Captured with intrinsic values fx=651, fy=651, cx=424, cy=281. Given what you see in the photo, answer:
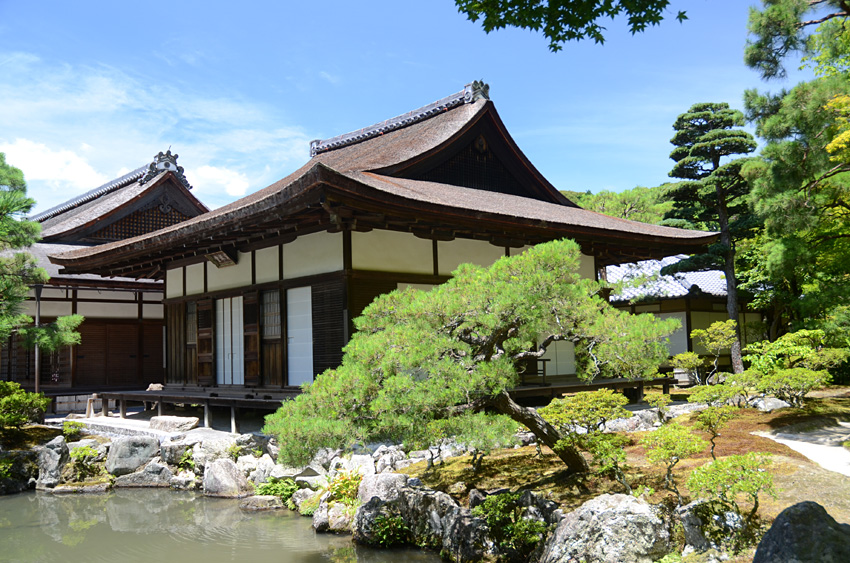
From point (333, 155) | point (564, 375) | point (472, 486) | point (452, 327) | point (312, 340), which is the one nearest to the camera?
point (452, 327)

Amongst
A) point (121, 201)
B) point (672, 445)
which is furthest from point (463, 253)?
point (121, 201)

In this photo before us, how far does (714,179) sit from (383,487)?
1393cm

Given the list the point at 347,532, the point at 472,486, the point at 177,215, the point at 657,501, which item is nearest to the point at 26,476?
the point at 347,532

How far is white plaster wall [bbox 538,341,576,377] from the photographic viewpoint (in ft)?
47.2

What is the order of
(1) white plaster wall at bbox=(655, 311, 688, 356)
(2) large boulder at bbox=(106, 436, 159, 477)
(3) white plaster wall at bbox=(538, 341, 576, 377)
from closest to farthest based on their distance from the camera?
(2) large boulder at bbox=(106, 436, 159, 477), (3) white plaster wall at bbox=(538, 341, 576, 377), (1) white plaster wall at bbox=(655, 311, 688, 356)

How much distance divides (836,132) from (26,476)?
17061mm

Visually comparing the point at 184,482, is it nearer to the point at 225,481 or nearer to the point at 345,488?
the point at 225,481

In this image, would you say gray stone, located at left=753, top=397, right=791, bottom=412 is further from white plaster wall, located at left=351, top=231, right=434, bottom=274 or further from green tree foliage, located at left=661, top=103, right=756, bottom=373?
white plaster wall, located at left=351, top=231, right=434, bottom=274

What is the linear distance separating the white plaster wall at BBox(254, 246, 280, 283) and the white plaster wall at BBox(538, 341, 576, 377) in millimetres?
6037

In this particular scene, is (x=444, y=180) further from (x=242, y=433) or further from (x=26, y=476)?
(x=26, y=476)

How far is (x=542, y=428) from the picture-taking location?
25.5 feet

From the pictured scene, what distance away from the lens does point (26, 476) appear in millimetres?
12469

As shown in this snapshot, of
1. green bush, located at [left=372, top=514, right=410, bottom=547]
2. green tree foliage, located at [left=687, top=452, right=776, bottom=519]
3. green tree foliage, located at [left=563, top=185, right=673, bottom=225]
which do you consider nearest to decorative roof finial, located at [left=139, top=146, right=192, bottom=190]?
green tree foliage, located at [left=563, top=185, right=673, bottom=225]

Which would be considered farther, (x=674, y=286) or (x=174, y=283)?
(x=674, y=286)
